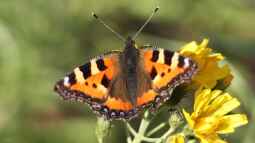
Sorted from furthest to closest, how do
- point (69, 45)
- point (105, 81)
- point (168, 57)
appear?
point (69, 45) < point (105, 81) < point (168, 57)

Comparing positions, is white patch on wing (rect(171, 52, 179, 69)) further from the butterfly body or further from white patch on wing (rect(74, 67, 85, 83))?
white patch on wing (rect(74, 67, 85, 83))

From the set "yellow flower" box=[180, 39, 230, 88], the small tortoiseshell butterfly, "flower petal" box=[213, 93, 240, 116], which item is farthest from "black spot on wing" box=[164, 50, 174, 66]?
"flower petal" box=[213, 93, 240, 116]

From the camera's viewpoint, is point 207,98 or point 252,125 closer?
point 207,98

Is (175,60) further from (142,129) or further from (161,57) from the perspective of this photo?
(142,129)

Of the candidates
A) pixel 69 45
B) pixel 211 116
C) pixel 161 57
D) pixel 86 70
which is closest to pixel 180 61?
pixel 161 57

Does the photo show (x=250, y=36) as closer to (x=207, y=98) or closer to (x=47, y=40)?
(x=47, y=40)

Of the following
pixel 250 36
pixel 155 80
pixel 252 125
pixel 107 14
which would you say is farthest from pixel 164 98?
pixel 250 36
